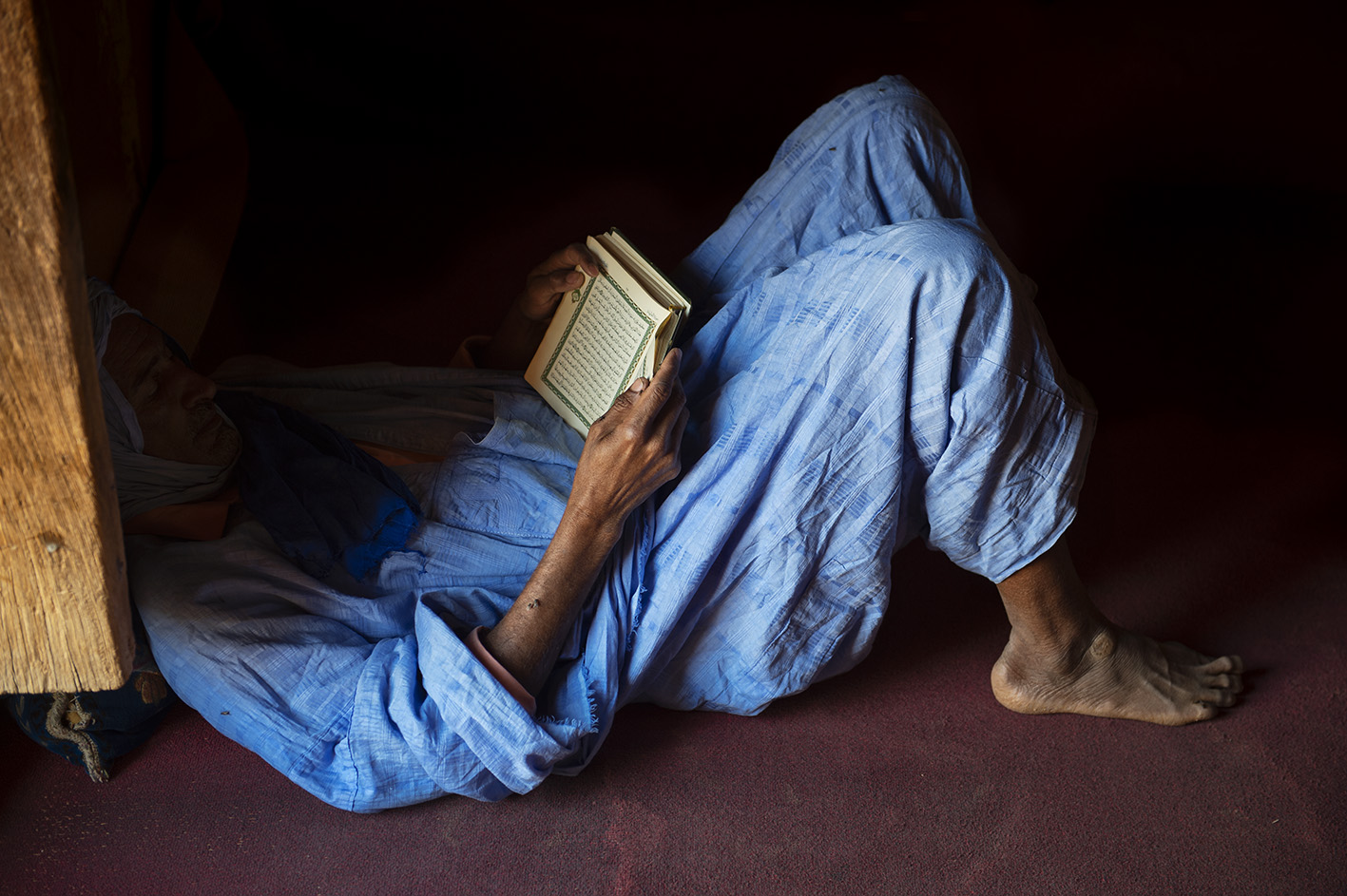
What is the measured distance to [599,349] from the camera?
1.44 m

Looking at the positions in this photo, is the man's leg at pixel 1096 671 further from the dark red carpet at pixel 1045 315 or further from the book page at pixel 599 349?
the book page at pixel 599 349

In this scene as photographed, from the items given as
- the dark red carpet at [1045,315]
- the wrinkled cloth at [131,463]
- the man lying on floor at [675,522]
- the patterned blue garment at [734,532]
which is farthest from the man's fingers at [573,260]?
the dark red carpet at [1045,315]

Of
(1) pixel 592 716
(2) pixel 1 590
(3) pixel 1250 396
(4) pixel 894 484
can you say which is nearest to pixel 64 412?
(2) pixel 1 590

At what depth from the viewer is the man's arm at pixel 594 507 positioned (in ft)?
4.14

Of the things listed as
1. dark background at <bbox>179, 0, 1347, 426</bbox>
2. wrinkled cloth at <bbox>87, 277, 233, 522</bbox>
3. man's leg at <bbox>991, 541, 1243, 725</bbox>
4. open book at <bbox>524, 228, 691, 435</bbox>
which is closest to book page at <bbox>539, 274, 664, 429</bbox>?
open book at <bbox>524, 228, 691, 435</bbox>

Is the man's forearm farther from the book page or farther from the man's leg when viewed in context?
the man's leg

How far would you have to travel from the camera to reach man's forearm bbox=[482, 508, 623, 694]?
127 centimetres

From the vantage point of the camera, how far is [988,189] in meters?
2.50

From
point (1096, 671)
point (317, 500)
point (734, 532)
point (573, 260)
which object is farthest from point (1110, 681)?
point (317, 500)

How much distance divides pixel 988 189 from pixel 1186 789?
1582 millimetres

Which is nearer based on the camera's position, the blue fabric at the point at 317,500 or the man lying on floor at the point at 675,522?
the man lying on floor at the point at 675,522

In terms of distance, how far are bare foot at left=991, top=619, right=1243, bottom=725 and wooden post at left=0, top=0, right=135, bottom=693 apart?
3.88 ft

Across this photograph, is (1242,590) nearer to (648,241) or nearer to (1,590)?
(648,241)

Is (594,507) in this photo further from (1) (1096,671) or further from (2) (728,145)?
(2) (728,145)
